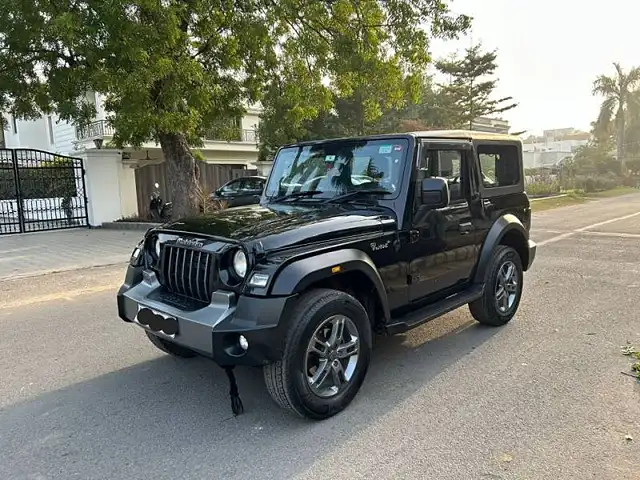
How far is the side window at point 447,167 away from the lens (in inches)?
164

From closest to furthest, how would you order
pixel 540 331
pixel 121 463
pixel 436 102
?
pixel 121 463, pixel 540 331, pixel 436 102

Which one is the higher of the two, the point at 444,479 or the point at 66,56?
Result: the point at 66,56

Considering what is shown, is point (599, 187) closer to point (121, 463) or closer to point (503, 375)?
point (503, 375)

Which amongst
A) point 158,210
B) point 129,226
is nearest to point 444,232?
point 129,226

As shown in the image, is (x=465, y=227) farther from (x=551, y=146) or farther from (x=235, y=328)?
(x=551, y=146)

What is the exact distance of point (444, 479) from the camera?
2.67 meters

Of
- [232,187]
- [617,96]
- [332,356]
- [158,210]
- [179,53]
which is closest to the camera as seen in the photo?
[332,356]

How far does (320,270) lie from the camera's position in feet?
10.5

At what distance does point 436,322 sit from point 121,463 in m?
3.48

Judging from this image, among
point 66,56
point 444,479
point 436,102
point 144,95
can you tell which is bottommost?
point 444,479

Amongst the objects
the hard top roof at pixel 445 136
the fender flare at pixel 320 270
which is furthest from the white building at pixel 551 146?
the fender flare at pixel 320 270

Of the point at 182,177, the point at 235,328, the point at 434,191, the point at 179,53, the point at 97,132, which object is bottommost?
the point at 235,328

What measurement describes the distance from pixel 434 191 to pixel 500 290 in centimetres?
183

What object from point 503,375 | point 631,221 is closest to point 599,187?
point 631,221
